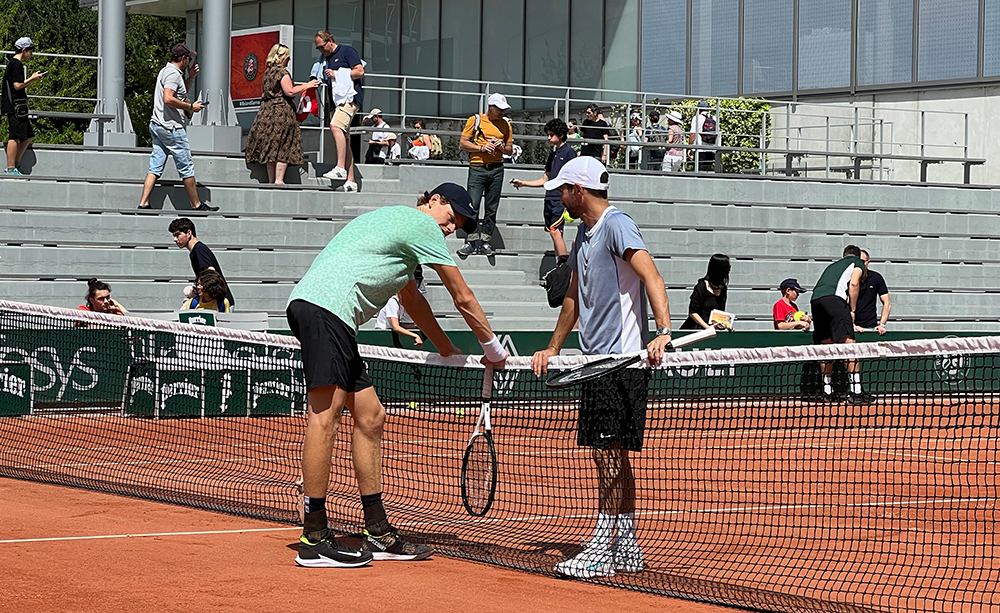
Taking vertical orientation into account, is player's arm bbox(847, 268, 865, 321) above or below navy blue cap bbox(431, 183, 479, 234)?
below

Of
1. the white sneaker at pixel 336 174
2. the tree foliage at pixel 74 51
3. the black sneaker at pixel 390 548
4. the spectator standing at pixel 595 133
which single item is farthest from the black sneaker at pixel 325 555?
the tree foliage at pixel 74 51

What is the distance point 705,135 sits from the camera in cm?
2539

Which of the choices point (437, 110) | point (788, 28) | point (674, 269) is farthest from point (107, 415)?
point (437, 110)

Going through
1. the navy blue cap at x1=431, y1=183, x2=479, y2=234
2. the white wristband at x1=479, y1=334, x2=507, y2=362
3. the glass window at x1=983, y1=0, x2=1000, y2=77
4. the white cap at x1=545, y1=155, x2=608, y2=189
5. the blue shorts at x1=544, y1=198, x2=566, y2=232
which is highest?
the glass window at x1=983, y1=0, x2=1000, y2=77

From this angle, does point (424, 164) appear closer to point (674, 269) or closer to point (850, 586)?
point (674, 269)

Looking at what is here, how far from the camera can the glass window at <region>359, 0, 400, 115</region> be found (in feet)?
119

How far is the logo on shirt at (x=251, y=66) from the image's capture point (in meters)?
22.4

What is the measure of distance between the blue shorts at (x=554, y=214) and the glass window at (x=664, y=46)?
12.2 meters

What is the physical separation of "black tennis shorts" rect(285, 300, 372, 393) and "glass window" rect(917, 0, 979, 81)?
22.8 m

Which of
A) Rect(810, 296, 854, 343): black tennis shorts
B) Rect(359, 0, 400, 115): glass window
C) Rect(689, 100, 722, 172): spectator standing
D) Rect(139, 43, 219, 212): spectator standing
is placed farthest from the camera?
Rect(359, 0, 400, 115): glass window

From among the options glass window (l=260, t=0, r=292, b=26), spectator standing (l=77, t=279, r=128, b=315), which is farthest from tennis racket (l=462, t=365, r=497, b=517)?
glass window (l=260, t=0, r=292, b=26)

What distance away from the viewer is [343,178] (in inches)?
792

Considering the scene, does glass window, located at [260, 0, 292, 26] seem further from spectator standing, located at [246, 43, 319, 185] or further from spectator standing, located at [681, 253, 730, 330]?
spectator standing, located at [681, 253, 730, 330]

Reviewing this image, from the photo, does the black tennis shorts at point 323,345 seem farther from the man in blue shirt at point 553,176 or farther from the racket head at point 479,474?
the man in blue shirt at point 553,176
